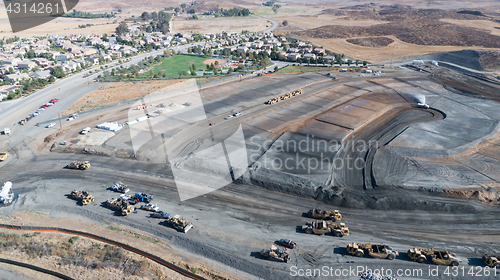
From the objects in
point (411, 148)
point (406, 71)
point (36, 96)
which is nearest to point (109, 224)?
point (411, 148)

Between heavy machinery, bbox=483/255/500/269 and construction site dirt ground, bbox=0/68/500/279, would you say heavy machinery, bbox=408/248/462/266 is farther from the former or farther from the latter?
heavy machinery, bbox=483/255/500/269

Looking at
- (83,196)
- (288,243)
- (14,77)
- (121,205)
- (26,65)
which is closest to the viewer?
(288,243)

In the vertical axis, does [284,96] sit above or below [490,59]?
below

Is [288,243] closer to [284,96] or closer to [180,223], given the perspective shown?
[180,223]

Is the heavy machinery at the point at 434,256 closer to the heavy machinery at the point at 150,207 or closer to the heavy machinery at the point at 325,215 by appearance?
the heavy machinery at the point at 325,215

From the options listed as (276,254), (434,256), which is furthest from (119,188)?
(434,256)

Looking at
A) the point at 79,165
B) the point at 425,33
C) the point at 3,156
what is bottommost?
the point at 79,165
